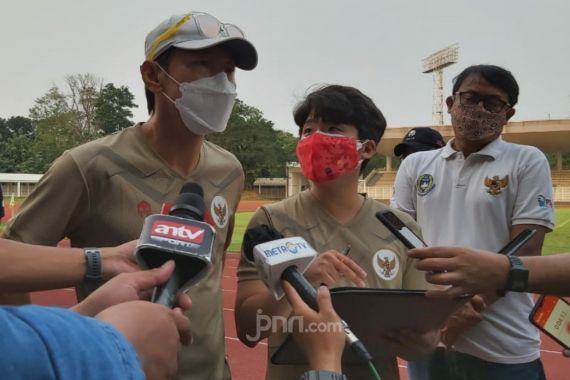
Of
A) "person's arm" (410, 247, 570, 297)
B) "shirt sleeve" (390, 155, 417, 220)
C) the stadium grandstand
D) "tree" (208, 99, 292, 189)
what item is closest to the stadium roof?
the stadium grandstand

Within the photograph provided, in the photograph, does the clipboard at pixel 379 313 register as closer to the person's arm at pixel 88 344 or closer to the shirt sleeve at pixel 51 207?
the person's arm at pixel 88 344

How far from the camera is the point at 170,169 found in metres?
2.04

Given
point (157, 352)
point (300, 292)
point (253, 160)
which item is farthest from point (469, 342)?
point (253, 160)

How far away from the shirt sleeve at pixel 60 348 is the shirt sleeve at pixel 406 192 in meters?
2.21

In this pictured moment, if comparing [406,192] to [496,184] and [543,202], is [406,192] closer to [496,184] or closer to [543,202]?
[496,184]

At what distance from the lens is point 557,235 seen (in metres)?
18.4

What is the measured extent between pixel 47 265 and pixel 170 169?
749 mm

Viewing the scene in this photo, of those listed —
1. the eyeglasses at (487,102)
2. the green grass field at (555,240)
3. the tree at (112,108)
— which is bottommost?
the green grass field at (555,240)

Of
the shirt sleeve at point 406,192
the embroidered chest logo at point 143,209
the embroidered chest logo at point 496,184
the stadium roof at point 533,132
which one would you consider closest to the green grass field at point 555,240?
the shirt sleeve at point 406,192

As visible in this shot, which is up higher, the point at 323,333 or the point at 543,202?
the point at 543,202

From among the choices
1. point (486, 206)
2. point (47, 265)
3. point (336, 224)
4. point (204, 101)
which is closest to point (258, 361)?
point (486, 206)

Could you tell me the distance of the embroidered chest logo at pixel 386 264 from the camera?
1963mm

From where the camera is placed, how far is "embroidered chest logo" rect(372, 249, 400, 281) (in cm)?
196

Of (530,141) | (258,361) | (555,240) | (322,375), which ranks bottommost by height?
(555,240)
